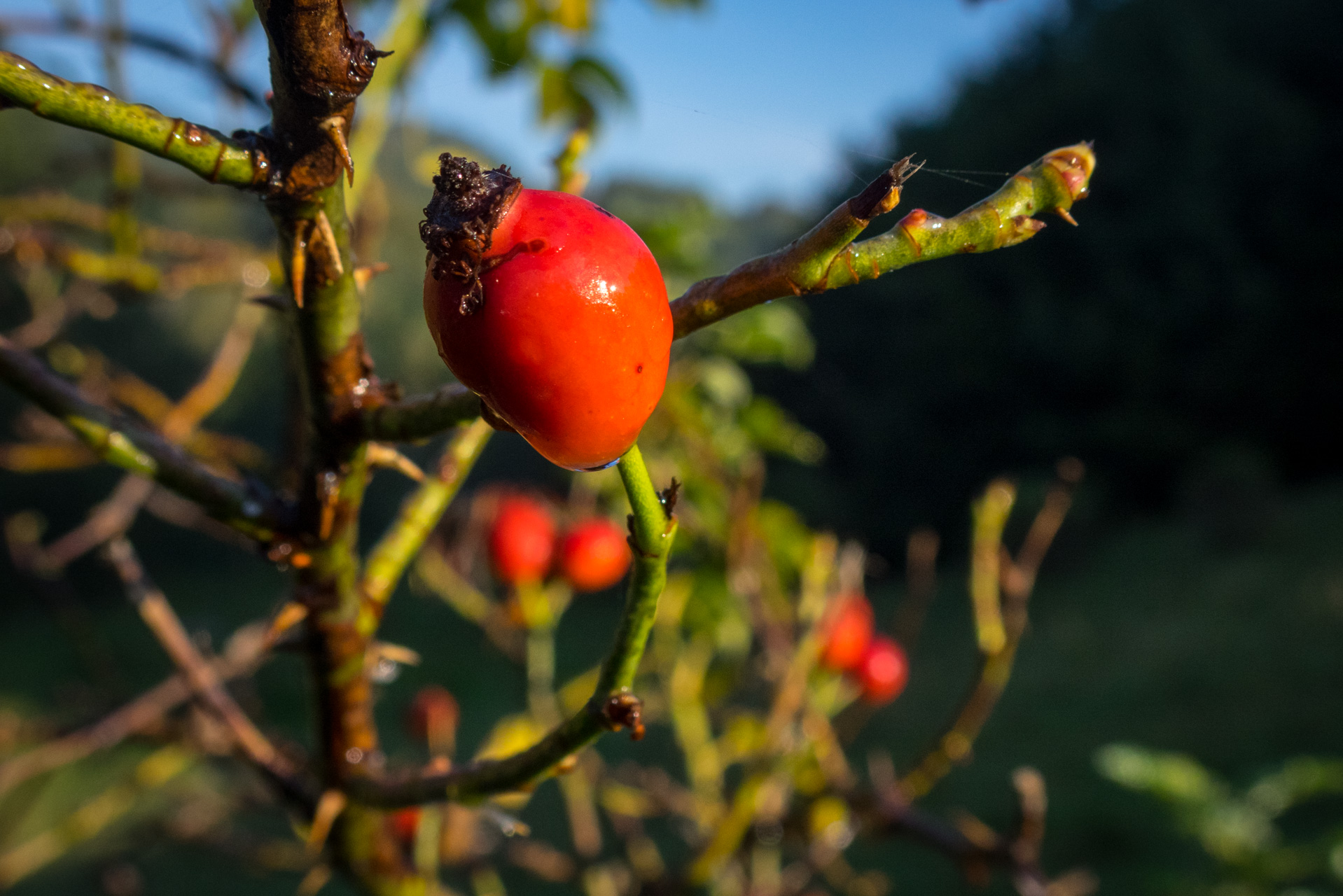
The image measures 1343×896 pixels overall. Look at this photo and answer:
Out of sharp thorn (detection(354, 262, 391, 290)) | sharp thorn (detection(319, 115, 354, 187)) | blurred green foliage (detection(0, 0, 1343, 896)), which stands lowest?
sharp thorn (detection(319, 115, 354, 187))

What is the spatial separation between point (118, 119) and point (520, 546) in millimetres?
1577

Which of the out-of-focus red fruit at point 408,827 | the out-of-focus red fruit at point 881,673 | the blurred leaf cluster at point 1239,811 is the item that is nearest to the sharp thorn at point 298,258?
the out-of-focus red fruit at point 408,827

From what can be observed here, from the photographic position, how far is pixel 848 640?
6.23 ft

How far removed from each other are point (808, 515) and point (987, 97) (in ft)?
25.0

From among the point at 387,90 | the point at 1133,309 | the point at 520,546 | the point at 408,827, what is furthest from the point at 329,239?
the point at 1133,309

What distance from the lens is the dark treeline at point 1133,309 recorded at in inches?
456

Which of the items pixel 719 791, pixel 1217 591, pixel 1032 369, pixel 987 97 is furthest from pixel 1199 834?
pixel 987 97

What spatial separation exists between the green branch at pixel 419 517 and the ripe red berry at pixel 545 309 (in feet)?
0.83

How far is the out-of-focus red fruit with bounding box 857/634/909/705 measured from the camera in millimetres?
1988

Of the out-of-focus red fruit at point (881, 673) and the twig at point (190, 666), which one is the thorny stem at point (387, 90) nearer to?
the twig at point (190, 666)

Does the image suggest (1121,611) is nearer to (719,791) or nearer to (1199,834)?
(1199,834)

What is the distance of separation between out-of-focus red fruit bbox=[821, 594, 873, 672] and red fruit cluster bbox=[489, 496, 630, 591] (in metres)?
0.42

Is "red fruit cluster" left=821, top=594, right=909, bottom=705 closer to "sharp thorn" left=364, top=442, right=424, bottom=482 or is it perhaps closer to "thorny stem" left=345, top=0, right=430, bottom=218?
"thorny stem" left=345, top=0, right=430, bottom=218

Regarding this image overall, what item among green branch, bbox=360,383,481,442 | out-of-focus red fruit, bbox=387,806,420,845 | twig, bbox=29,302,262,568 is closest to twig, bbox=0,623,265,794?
twig, bbox=29,302,262,568
